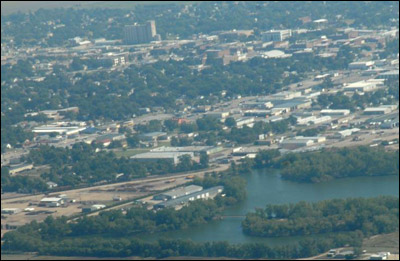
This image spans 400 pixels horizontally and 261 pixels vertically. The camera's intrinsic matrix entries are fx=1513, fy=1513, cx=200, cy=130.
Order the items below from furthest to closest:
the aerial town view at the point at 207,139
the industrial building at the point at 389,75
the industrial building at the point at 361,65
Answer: the industrial building at the point at 361,65 < the industrial building at the point at 389,75 < the aerial town view at the point at 207,139

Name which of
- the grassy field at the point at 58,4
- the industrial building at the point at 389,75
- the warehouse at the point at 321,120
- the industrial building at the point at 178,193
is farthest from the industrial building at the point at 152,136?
the grassy field at the point at 58,4

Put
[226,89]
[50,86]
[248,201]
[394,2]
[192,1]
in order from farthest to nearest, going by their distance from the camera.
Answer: [192,1] < [394,2] < [50,86] < [226,89] < [248,201]

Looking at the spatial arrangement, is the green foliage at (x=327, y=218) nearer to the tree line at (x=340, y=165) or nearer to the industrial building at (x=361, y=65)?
the tree line at (x=340, y=165)

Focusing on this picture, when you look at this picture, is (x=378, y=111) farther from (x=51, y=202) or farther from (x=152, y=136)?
(x=51, y=202)

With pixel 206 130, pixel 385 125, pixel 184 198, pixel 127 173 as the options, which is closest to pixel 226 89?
pixel 206 130

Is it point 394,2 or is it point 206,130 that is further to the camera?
point 394,2

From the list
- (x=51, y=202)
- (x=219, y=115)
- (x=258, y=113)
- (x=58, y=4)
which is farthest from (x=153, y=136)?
(x=58, y=4)

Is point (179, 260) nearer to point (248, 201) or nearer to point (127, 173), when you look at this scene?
point (248, 201)

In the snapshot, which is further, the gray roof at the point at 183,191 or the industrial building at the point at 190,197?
the gray roof at the point at 183,191
